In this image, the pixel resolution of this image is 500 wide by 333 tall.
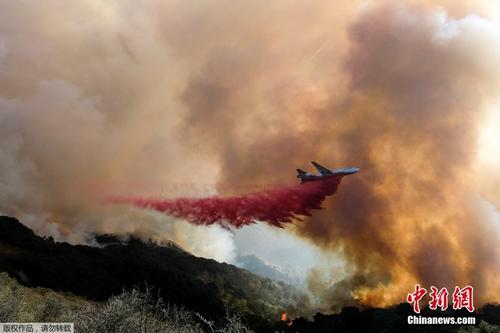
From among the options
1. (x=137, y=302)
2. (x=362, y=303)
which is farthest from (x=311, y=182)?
(x=137, y=302)

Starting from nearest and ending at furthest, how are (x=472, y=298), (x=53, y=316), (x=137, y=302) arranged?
(x=137, y=302), (x=53, y=316), (x=472, y=298)

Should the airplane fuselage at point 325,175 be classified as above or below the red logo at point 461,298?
above

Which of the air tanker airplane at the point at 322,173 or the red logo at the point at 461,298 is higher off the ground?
the air tanker airplane at the point at 322,173

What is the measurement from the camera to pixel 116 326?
4853 cm

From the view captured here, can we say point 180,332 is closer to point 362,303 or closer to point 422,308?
point 362,303

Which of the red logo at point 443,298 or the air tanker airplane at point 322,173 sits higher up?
the air tanker airplane at point 322,173

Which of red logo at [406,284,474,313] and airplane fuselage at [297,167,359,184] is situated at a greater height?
airplane fuselage at [297,167,359,184]

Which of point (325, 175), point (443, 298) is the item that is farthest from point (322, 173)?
point (443, 298)

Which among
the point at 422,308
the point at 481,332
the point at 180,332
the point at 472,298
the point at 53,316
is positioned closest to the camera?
the point at 180,332

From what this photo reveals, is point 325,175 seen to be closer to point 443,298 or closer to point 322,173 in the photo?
point 322,173

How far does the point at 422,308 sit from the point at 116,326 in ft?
560

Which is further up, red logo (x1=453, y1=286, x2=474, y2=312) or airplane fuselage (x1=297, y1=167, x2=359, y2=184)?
airplane fuselage (x1=297, y1=167, x2=359, y2=184)

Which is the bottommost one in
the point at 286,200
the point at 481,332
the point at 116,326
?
the point at 116,326

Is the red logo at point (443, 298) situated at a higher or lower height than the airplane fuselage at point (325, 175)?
lower
